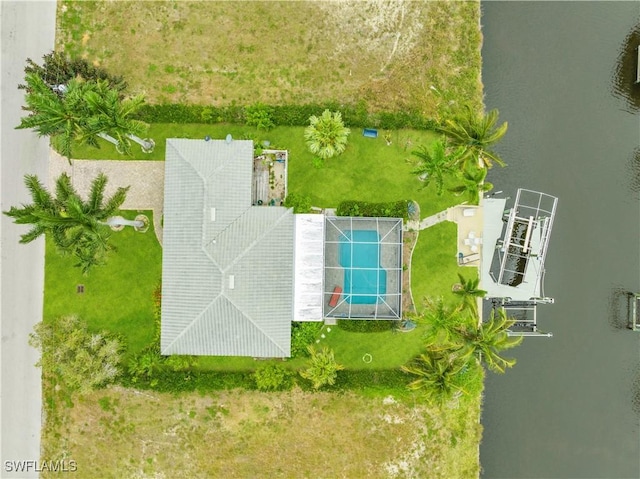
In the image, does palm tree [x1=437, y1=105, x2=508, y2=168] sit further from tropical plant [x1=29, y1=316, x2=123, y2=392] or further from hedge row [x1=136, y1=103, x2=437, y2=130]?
tropical plant [x1=29, y1=316, x2=123, y2=392]

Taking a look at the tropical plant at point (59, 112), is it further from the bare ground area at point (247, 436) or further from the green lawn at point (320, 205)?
the bare ground area at point (247, 436)

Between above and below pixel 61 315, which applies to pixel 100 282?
above

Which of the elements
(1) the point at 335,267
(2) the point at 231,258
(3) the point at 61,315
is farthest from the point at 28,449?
(1) the point at 335,267

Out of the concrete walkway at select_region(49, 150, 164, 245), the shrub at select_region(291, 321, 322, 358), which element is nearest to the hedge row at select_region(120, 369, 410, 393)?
the shrub at select_region(291, 321, 322, 358)

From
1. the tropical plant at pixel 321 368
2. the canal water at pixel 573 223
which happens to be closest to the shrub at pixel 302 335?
the tropical plant at pixel 321 368

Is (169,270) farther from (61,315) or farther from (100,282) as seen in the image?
(61,315)

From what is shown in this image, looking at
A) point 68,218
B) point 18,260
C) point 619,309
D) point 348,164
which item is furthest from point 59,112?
point 619,309
